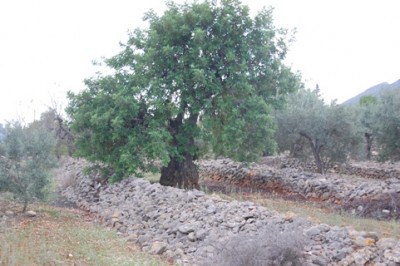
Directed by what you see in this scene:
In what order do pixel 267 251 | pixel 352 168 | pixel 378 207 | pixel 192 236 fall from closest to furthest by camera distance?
1. pixel 267 251
2. pixel 192 236
3. pixel 378 207
4. pixel 352 168

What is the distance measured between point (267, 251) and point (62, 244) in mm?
4439

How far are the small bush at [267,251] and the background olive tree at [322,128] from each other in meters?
12.7

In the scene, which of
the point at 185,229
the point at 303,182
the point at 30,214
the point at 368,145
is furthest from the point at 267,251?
the point at 368,145

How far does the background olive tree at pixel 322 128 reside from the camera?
19250 mm

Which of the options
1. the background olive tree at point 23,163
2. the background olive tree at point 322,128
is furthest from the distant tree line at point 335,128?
the background olive tree at point 23,163

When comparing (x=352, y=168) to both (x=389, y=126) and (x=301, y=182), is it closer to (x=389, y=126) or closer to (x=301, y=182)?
(x=389, y=126)

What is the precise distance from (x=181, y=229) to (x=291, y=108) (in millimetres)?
13380

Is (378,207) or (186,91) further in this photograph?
(186,91)

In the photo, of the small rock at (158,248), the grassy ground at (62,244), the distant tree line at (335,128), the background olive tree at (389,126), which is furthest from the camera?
the distant tree line at (335,128)

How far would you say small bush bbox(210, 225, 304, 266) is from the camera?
5965 millimetres

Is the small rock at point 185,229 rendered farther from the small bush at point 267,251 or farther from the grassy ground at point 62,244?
the small bush at point 267,251

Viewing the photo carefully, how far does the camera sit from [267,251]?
6.00 metres

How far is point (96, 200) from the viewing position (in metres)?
14.7

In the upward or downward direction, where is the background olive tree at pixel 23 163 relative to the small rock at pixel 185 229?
upward
